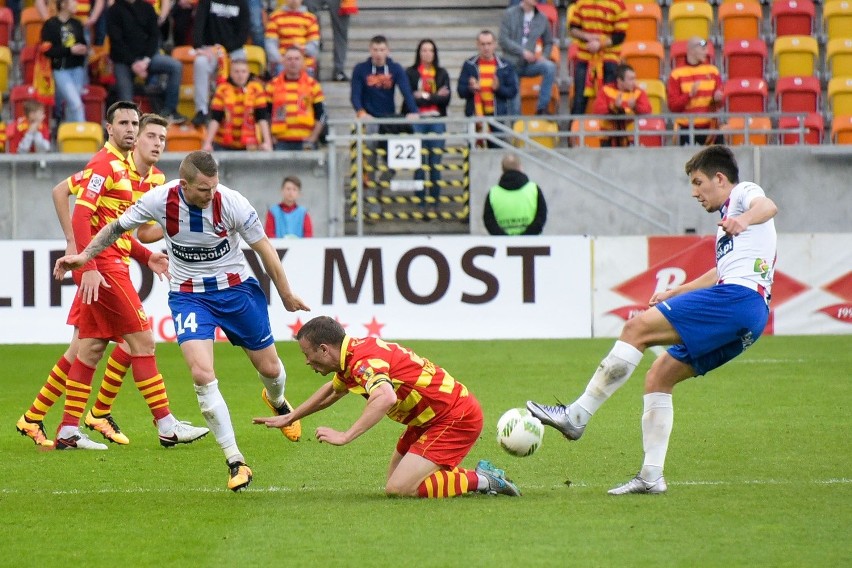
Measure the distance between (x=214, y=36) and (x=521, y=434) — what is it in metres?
13.5

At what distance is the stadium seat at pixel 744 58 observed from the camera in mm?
20672

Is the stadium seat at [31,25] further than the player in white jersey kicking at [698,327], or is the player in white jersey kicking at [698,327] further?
the stadium seat at [31,25]

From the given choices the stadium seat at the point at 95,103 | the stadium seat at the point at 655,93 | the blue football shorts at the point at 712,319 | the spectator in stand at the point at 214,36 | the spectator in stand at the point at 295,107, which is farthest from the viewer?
the stadium seat at the point at 655,93

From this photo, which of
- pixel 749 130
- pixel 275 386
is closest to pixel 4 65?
pixel 749 130

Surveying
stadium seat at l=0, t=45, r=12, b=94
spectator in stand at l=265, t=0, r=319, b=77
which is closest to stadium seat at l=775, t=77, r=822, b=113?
spectator in stand at l=265, t=0, r=319, b=77

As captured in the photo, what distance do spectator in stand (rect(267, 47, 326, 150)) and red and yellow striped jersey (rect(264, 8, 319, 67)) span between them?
1.07m

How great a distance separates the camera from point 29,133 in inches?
733

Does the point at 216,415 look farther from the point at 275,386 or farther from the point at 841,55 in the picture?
the point at 841,55

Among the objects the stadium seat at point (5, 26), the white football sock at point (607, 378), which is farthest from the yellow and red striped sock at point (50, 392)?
the stadium seat at point (5, 26)

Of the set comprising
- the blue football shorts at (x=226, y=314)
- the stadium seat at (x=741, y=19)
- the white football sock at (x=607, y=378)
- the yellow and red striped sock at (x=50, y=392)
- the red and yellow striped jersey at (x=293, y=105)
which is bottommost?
the yellow and red striped sock at (x=50, y=392)

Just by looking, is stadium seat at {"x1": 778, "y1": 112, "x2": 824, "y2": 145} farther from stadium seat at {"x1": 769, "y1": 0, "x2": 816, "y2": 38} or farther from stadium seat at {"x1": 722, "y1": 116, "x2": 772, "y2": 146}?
stadium seat at {"x1": 769, "y1": 0, "x2": 816, "y2": 38}

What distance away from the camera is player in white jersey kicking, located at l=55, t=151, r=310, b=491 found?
7.22 meters

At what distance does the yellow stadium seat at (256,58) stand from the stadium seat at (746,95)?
7.03 metres

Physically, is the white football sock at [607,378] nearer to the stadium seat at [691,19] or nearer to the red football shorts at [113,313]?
the red football shorts at [113,313]
